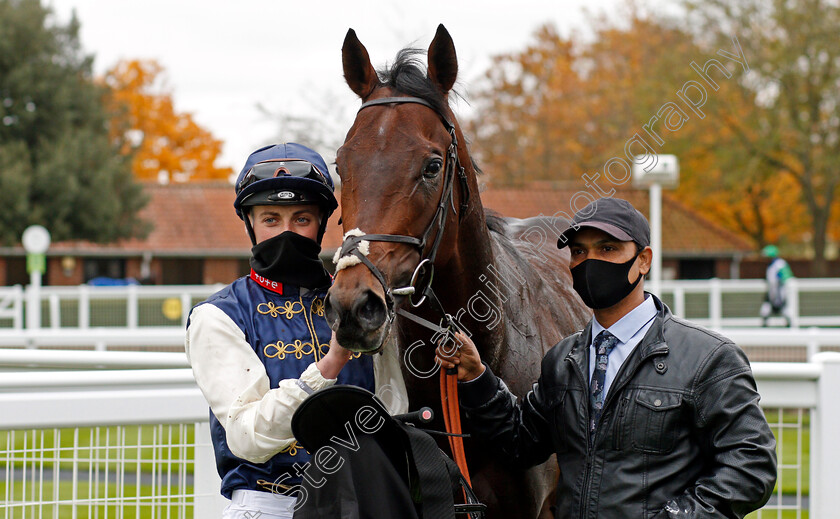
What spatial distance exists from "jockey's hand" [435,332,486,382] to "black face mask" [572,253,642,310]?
1.39ft

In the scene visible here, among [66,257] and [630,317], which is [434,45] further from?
[66,257]

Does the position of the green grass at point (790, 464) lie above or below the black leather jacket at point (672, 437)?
below

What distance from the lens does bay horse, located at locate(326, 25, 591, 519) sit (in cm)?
236

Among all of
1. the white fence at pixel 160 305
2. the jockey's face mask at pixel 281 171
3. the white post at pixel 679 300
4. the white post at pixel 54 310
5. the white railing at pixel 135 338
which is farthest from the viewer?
the white post at pixel 679 300

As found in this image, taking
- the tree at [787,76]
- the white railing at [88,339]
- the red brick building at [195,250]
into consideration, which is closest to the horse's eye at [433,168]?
the white railing at [88,339]

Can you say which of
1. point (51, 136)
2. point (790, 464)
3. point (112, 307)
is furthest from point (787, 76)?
point (51, 136)

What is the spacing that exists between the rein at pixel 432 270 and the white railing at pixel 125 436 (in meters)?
0.80

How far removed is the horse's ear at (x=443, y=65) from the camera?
284 cm

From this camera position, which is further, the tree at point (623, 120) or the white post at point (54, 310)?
the tree at point (623, 120)

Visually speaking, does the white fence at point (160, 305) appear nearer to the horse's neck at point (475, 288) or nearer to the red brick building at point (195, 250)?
the horse's neck at point (475, 288)

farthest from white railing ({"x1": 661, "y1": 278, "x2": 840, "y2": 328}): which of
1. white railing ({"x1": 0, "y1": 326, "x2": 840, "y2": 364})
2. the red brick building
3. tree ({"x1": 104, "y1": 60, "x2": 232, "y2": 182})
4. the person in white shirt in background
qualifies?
tree ({"x1": 104, "y1": 60, "x2": 232, "y2": 182})

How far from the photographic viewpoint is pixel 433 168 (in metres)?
2.62

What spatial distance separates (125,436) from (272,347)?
82cm

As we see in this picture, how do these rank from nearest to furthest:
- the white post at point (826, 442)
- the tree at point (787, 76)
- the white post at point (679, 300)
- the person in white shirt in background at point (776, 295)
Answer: the white post at point (826, 442), the white post at point (679, 300), the person in white shirt in background at point (776, 295), the tree at point (787, 76)
